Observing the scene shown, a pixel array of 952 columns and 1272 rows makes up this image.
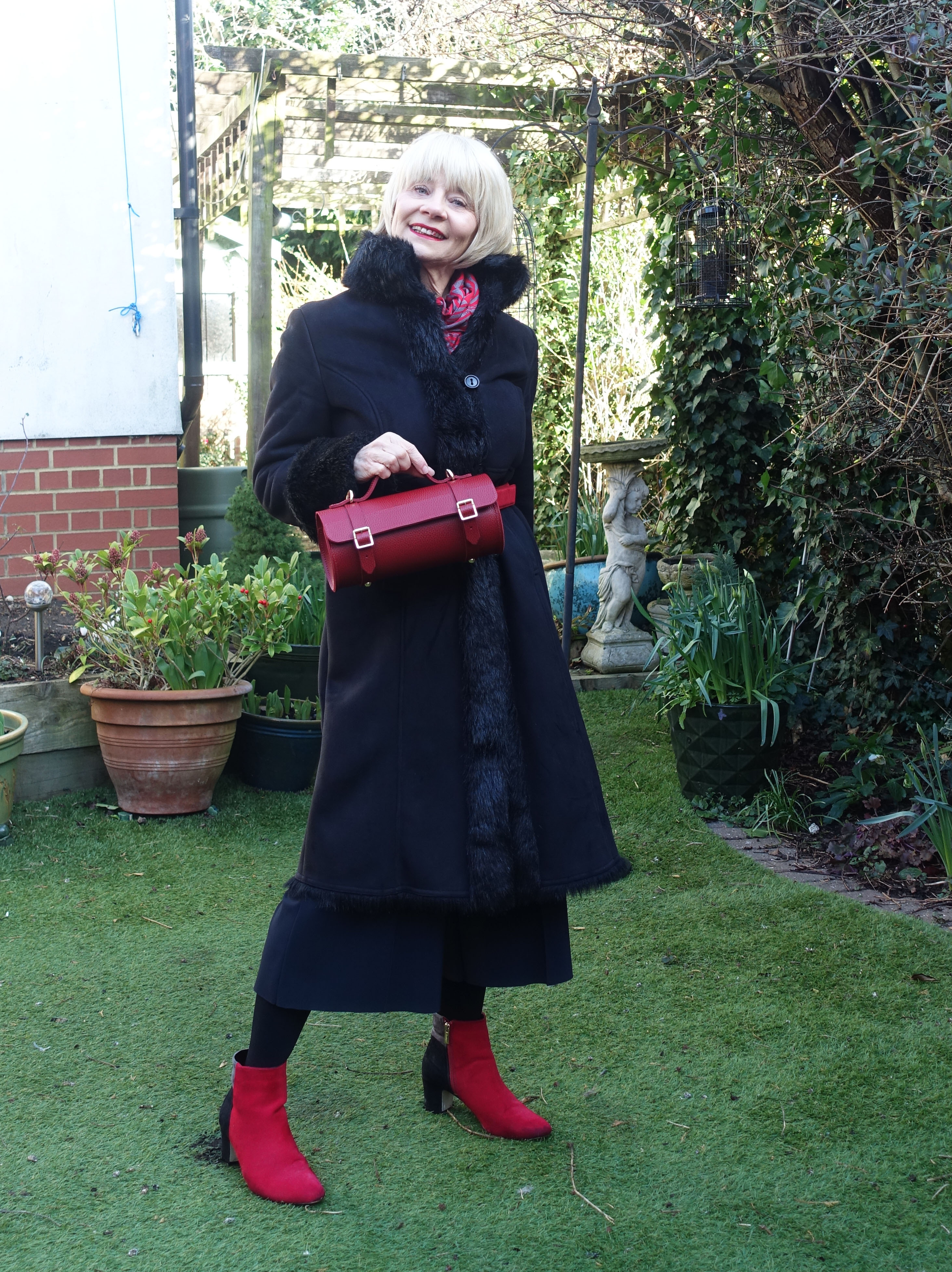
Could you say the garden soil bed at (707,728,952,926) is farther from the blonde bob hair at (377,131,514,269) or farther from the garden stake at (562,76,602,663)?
the blonde bob hair at (377,131,514,269)

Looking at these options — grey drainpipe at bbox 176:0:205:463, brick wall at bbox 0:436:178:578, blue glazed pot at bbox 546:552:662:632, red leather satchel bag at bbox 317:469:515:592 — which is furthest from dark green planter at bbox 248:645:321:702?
red leather satchel bag at bbox 317:469:515:592

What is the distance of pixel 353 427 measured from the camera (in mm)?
1954

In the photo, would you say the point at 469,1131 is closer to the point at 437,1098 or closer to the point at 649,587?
the point at 437,1098

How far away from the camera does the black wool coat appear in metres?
1.89

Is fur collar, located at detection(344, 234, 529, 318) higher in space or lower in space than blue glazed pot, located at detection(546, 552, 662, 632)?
higher

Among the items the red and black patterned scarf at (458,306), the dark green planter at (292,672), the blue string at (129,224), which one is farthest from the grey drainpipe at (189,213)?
the red and black patterned scarf at (458,306)

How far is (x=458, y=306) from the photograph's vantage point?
2.03m

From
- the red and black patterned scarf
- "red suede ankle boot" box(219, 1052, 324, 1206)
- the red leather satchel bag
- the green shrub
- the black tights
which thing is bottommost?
→ "red suede ankle boot" box(219, 1052, 324, 1206)

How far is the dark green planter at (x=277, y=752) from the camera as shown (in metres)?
4.17

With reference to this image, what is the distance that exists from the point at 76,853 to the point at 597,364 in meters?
5.55

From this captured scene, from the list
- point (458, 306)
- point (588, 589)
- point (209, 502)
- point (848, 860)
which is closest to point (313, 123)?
point (209, 502)

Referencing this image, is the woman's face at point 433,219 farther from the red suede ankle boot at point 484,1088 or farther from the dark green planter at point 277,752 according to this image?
the dark green planter at point 277,752

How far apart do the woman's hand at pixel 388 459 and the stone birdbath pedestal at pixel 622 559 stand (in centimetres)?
405

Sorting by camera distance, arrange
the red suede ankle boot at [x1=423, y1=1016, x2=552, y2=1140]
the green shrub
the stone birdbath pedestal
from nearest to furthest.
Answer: the red suede ankle boot at [x1=423, y1=1016, x2=552, y2=1140]
the green shrub
the stone birdbath pedestal
